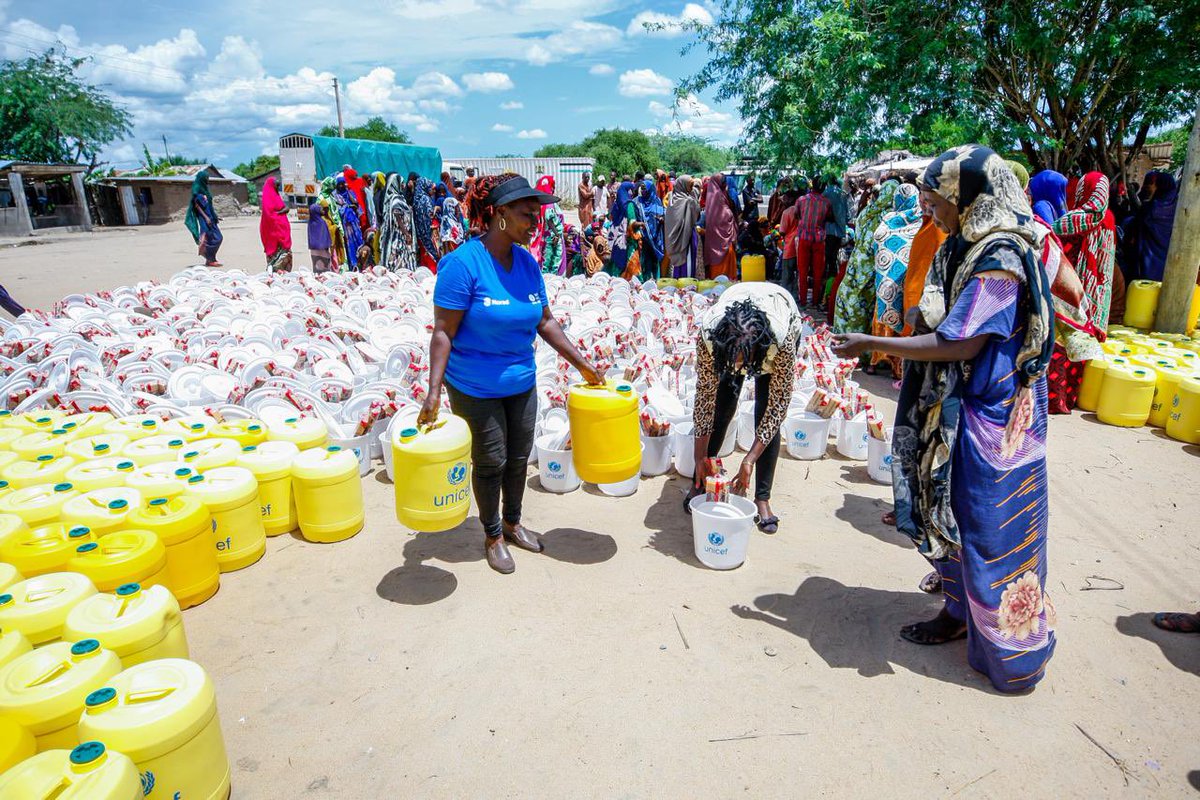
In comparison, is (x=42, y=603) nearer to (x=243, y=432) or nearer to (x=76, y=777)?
(x=76, y=777)

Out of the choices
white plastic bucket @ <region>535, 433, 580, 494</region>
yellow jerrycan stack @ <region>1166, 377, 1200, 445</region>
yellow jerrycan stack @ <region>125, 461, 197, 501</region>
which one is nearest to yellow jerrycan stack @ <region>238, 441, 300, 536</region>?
yellow jerrycan stack @ <region>125, 461, 197, 501</region>

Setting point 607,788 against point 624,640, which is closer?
point 607,788

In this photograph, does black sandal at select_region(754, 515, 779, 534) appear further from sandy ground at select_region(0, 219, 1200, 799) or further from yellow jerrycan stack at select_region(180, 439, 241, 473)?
yellow jerrycan stack at select_region(180, 439, 241, 473)

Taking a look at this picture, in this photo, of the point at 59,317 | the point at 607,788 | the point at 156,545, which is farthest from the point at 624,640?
the point at 59,317

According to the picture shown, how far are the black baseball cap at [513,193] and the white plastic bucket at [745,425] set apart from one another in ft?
8.27

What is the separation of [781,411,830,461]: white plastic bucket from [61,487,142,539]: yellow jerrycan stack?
3886 mm

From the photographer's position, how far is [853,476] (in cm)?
463

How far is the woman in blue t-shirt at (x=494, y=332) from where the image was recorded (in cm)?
288

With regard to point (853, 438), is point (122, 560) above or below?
above

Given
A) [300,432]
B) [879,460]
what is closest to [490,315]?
[300,432]

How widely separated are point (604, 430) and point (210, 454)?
2.18 m

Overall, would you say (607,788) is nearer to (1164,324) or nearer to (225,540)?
(225,540)

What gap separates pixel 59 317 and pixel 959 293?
26.4 ft

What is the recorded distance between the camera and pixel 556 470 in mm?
4352
